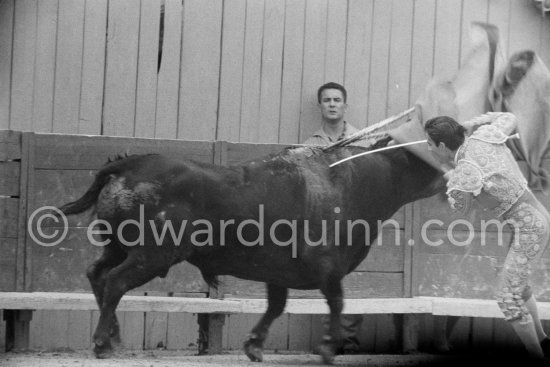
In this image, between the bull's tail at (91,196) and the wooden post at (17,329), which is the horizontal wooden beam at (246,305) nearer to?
the wooden post at (17,329)

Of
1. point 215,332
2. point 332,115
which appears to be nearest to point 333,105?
point 332,115

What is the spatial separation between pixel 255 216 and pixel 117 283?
918 millimetres

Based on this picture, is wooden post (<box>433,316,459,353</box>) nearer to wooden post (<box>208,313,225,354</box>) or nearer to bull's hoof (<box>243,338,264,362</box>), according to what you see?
wooden post (<box>208,313,225,354</box>)

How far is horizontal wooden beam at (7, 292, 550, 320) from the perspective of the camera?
7.53 meters

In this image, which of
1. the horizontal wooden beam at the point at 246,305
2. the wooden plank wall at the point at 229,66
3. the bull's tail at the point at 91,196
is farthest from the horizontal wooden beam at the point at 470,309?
the bull's tail at the point at 91,196

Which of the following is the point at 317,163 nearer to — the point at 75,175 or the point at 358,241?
the point at 358,241

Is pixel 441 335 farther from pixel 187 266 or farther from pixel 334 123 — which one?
pixel 187 266

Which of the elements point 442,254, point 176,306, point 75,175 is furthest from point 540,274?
point 75,175

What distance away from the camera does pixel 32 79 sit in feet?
27.8

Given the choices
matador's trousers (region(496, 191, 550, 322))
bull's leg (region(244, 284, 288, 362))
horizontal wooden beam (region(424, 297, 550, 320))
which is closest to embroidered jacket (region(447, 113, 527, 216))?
matador's trousers (region(496, 191, 550, 322))

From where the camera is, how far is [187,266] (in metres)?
7.91

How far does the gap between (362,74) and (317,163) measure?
1920 millimetres

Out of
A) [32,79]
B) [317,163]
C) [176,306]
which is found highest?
[32,79]

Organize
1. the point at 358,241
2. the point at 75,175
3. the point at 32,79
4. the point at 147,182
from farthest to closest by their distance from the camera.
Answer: the point at 32,79
the point at 75,175
the point at 358,241
the point at 147,182
